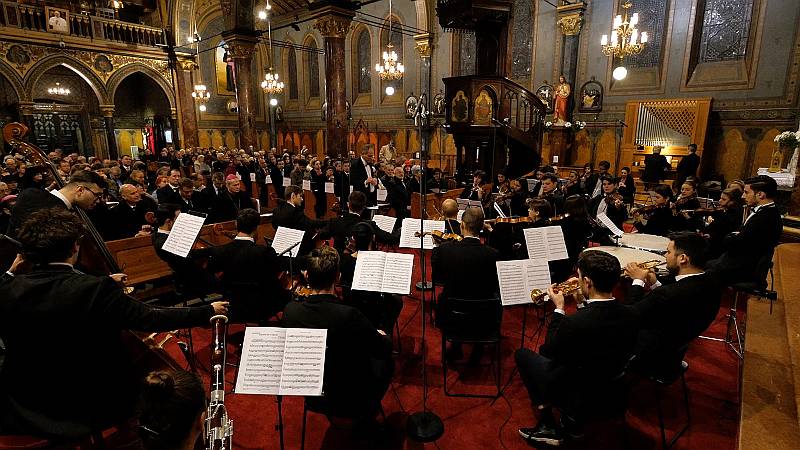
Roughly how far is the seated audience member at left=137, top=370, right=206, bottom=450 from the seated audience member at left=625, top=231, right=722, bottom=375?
2.76 metres

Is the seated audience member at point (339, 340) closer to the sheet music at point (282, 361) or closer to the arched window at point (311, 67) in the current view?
the sheet music at point (282, 361)

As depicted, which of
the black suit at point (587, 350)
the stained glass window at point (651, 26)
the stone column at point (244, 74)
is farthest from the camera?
the stone column at point (244, 74)

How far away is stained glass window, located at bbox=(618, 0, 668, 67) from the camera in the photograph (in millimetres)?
11352

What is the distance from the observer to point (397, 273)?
3162 mm

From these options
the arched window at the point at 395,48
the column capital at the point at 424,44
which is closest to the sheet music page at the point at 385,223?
the column capital at the point at 424,44

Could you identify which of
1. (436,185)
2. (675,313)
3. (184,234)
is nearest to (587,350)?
(675,313)

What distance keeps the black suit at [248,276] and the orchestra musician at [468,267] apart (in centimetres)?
158

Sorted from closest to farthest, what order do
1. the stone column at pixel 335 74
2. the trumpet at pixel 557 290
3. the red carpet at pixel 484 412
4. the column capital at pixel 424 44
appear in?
the trumpet at pixel 557 290 → the red carpet at pixel 484 412 → the stone column at pixel 335 74 → the column capital at pixel 424 44

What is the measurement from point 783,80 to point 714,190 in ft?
14.2

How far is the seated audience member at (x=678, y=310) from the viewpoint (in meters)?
2.88

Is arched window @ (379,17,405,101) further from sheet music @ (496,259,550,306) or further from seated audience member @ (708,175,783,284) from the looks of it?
sheet music @ (496,259,550,306)

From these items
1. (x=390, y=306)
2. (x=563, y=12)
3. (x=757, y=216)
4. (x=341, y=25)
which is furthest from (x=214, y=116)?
(x=757, y=216)

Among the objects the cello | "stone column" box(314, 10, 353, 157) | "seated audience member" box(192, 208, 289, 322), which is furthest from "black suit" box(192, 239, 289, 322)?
"stone column" box(314, 10, 353, 157)

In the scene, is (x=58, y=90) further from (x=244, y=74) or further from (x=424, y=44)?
(x=424, y=44)
